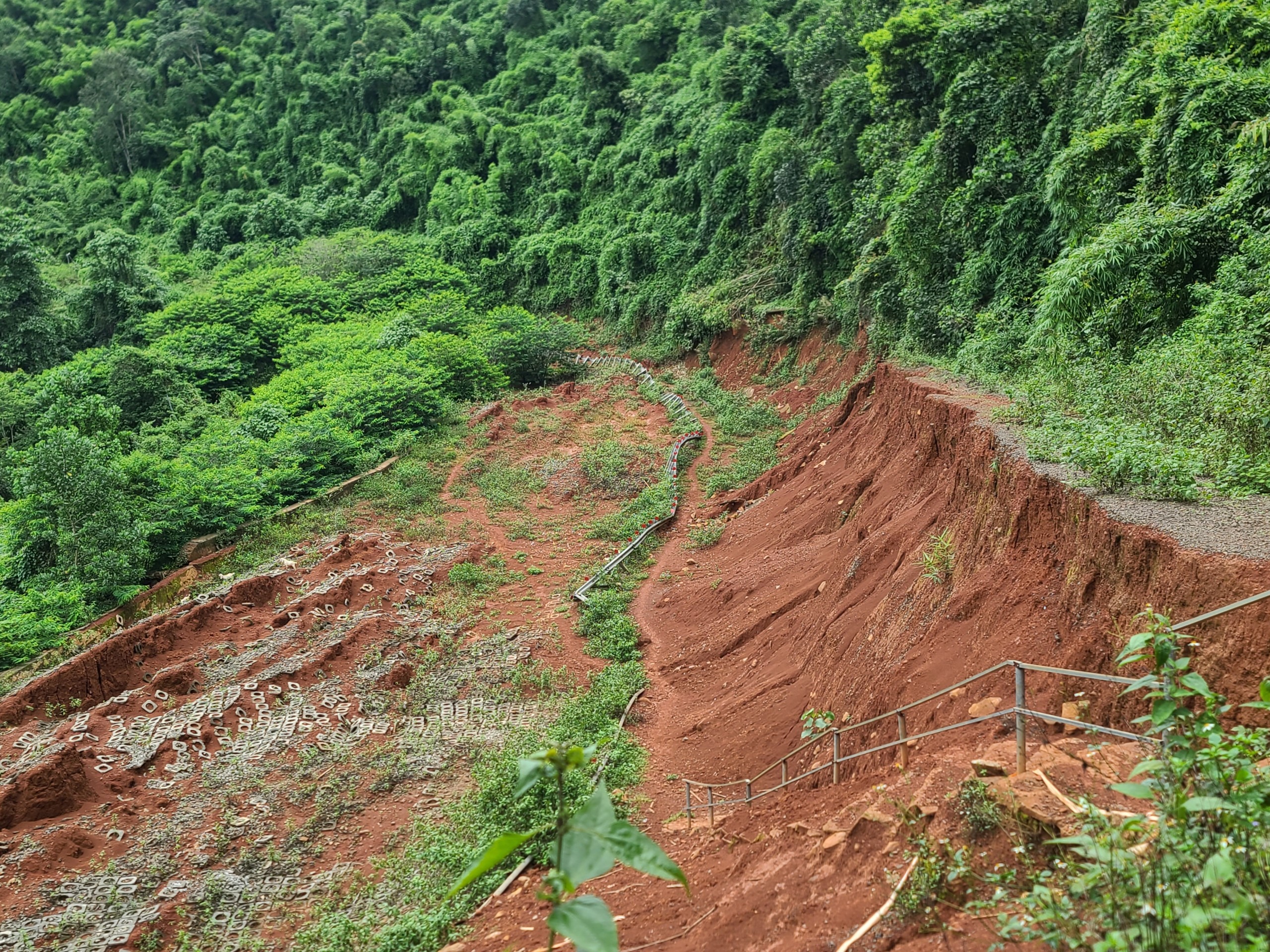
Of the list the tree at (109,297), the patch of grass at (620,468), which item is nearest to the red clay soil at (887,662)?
the patch of grass at (620,468)

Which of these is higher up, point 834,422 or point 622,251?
point 622,251

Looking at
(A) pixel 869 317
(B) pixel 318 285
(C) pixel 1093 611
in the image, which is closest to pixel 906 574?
(C) pixel 1093 611

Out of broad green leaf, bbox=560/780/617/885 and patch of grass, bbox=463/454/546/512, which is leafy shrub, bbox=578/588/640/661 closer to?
patch of grass, bbox=463/454/546/512

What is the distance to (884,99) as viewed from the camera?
779 inches

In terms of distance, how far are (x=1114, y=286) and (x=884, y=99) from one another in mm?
11055

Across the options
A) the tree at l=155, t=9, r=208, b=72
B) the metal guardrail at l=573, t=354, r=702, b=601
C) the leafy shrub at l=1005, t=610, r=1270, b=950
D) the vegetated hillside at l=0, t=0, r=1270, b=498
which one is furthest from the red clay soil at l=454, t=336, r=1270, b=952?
the tree at l=155, t=9, r=208, b=72

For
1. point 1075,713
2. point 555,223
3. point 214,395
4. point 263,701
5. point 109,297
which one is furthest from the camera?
point 555,223

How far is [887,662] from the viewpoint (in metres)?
7.27

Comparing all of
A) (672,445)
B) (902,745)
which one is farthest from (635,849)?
(672,445)

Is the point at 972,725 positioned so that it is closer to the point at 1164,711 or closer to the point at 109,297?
the point at 1164,711

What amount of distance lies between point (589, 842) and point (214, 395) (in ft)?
90.4

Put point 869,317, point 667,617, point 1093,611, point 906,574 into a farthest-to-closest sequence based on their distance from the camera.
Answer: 1. point 869,317
2. point 667,617
3. point 906,574
4. point 1093,611

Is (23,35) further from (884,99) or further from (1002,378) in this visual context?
(1002,378)

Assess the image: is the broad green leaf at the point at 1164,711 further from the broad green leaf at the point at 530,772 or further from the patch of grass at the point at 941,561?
the patch of grass at the point at 941,561
